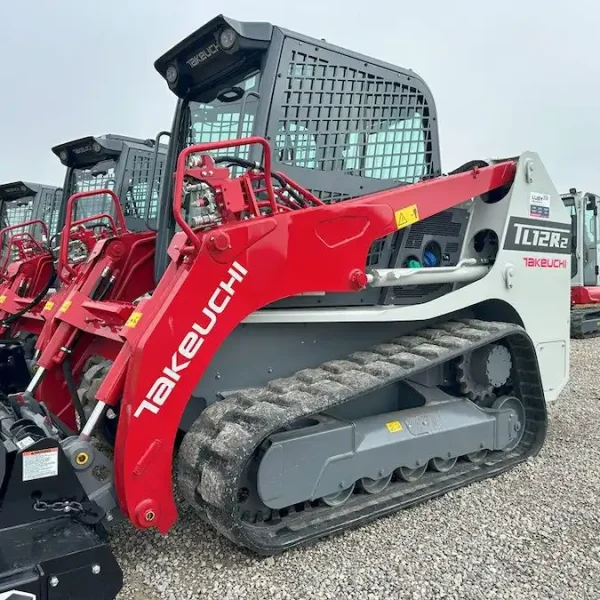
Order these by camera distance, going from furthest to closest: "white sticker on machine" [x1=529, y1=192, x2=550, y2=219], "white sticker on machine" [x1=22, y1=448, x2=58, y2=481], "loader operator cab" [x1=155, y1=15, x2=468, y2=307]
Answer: "white sticker on machine" [x1=529, y1=192, x2=550, y2=219] < "loader operator cab" [x1=155, y1=15, x2=468, y2=307] < "white sticker on machine" [x1=22, y1=448, x2=58, y2=481]

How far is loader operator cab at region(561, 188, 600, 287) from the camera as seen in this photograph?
→ 38.0ft

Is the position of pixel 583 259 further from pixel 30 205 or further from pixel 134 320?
pixel 134 320

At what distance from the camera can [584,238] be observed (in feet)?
39.1

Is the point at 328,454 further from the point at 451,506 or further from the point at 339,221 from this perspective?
the point at 339,221

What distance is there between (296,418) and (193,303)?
74cm

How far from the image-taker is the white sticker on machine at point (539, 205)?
4332 mm

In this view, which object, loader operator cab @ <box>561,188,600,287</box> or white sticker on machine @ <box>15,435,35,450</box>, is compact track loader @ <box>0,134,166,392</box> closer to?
white sticker on machine @ <box>15,435,35,450</box>

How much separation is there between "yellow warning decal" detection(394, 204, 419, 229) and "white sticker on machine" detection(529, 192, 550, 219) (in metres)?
1.13

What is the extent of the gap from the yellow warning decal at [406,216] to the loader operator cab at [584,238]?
882cm

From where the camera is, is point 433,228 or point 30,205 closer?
point 433,228

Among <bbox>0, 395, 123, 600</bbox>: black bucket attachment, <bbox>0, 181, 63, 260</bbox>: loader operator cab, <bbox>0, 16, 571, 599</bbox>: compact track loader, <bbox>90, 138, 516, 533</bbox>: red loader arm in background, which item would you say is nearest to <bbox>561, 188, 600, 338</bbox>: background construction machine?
<bbox>0, 16, 571, 599</bbox>: compact track loader

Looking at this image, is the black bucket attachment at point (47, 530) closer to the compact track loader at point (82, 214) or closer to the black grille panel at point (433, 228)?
the black grille panel at point (433, 228)

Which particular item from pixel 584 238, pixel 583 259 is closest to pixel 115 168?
pixel 584 238

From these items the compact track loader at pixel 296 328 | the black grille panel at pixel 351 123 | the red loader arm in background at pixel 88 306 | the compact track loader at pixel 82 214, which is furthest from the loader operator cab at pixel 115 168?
the black grille panel at pixel 351 123
